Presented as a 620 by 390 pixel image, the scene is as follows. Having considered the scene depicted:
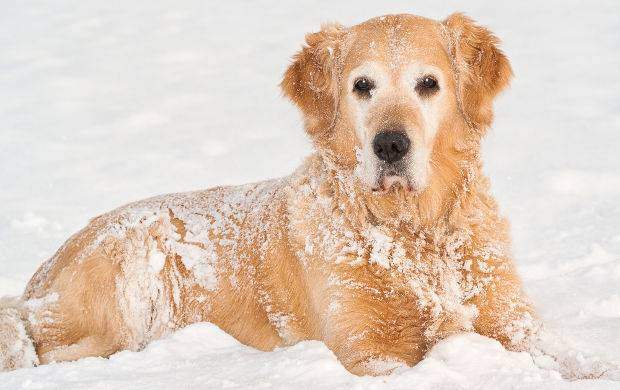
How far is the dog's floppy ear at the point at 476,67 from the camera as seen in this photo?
165 inches

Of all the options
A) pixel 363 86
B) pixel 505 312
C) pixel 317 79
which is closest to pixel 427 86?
pixel 363 86

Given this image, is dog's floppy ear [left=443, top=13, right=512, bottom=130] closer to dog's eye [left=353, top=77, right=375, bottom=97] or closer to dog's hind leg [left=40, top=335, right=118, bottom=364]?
dog's eye [left=353, top=77, right=375, bottom=97]

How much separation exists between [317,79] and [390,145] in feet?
2.88

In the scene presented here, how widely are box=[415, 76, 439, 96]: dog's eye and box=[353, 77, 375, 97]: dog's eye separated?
0.23m

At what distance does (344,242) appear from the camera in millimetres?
3949

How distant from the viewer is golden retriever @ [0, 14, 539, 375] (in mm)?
3779

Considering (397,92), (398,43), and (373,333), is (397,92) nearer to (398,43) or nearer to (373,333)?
(398,43)

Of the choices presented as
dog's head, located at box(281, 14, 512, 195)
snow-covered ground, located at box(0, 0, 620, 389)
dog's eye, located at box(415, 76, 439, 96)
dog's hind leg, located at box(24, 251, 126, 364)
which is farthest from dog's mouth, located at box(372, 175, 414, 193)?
dog's hind leg, located at box(24, 251, 126, 364)

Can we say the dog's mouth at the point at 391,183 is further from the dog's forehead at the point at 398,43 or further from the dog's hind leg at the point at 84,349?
the dog's hind leg at the point at 84,349

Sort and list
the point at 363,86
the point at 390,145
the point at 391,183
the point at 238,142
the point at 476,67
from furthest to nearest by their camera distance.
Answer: the point at 238,142
the point at 476,67
the point at 363,86
the point at 391,183
the point at 390,145

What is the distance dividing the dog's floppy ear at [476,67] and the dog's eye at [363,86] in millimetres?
486

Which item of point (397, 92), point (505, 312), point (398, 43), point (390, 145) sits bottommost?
point (505, 312)

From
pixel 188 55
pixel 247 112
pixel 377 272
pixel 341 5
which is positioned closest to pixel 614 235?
pixel 377 272

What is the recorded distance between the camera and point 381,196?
4039 millimetres
